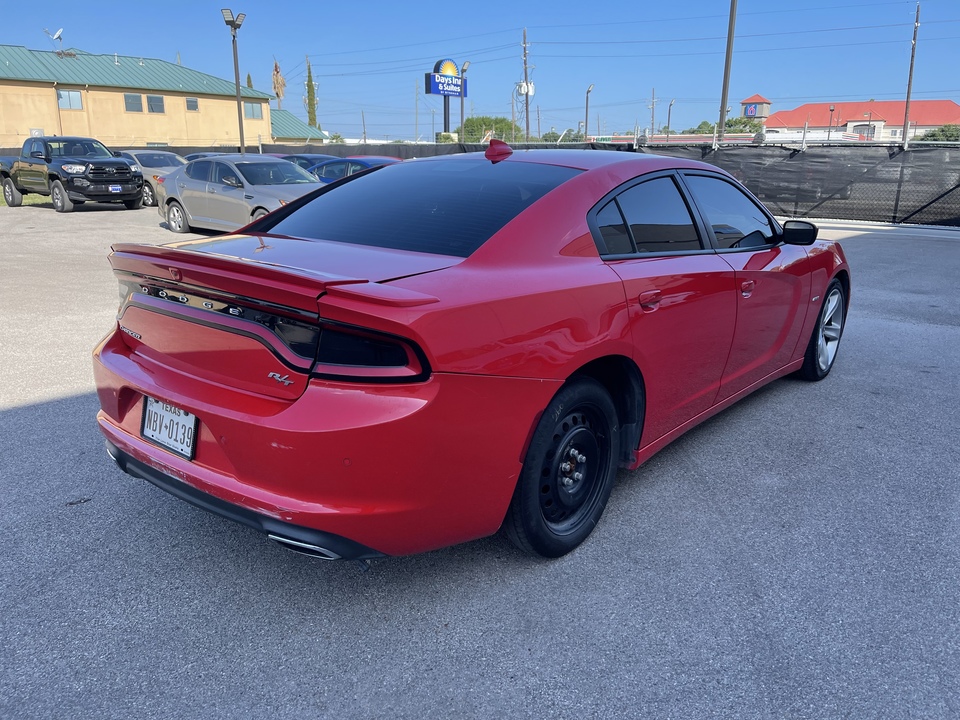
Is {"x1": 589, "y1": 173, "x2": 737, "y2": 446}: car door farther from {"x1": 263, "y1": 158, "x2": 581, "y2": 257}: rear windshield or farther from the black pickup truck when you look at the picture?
the black pickup truck

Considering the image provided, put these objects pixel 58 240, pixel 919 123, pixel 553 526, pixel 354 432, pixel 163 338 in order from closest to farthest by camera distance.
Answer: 1. pixel 354 432
2. pixel 163 338
3. pixel 553 526
4. pixel 58 240
5. pixel 919 123

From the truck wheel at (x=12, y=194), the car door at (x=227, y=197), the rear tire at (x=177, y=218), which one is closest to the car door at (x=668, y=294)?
the car door at (x=227, y=197)

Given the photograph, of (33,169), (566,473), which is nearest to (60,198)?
(33,169)

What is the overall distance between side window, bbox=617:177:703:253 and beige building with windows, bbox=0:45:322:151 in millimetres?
47151

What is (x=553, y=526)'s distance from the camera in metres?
3.01

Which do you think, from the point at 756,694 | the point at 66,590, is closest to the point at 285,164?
the point at 66,590

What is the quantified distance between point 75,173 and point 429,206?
1883cm

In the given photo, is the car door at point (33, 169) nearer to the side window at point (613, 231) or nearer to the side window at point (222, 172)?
the side window at point (222, 172)

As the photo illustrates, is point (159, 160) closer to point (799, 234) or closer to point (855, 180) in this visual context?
point (855, 180)

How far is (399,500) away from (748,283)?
96.6 inches

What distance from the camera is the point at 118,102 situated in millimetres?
52594

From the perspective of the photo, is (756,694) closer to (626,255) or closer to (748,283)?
(626,255)

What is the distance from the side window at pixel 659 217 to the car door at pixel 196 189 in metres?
12.1

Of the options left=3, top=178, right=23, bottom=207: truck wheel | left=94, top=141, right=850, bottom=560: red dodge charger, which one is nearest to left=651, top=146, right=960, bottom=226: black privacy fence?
left=94, top=141, right=850, bottom=560: red dodge charger
